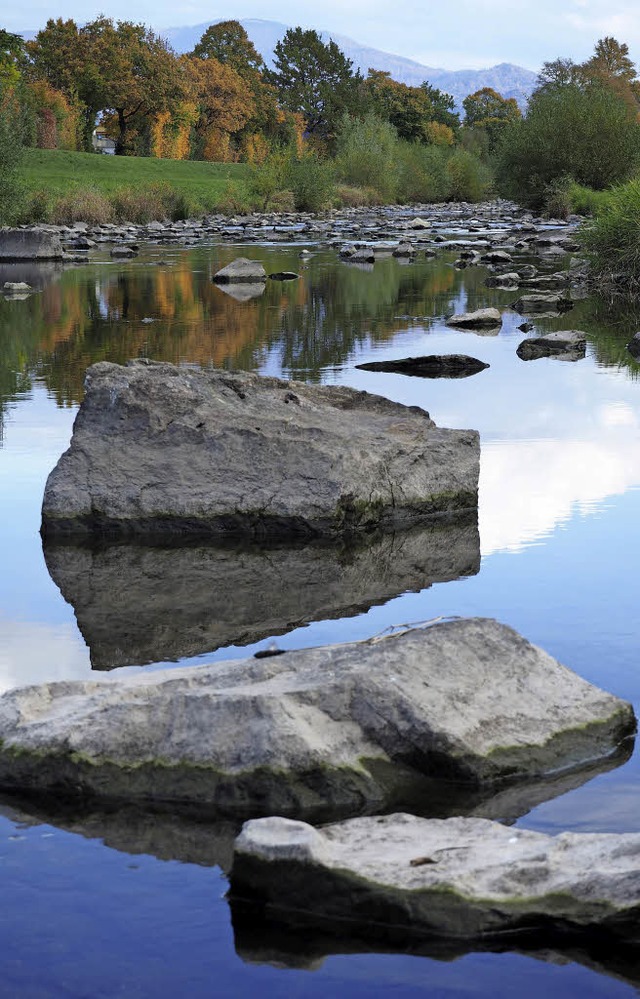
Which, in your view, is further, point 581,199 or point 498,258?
point 581,199

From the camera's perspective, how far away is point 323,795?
11.4 feet

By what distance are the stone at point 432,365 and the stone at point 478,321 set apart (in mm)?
3540

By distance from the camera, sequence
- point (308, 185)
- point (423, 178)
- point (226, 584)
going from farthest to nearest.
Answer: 1. point (423, 178)
2. point (308, 185)
3. point (226, 584)

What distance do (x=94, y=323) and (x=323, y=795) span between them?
12906mm

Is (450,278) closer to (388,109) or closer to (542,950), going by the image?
(542,950)

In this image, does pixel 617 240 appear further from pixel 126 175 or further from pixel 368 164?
pixel 368 164

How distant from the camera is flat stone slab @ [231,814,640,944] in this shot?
2828mm

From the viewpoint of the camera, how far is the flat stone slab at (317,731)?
350 cm

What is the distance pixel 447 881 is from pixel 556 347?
10.8m

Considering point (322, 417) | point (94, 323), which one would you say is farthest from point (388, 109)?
point (322, 417)

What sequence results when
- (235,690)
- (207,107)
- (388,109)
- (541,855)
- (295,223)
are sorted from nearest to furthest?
1. (541,855)
2. (235,690)
3. (295,223)
4. (207,107)
5. (388,109)

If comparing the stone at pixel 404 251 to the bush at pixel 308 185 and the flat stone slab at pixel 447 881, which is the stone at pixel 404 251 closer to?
the bush at pixel 308 185

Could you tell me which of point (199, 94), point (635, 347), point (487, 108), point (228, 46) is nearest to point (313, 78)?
point (228, 46)

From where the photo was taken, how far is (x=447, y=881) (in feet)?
9.37
